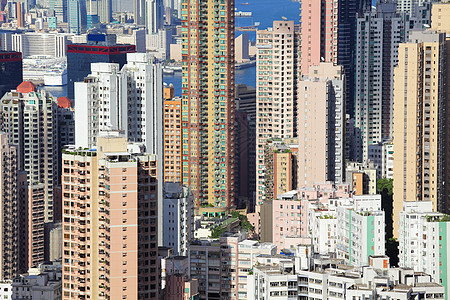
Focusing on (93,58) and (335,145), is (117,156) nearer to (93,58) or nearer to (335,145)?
(335,145)

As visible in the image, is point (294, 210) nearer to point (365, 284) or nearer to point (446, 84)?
point (446, 84)

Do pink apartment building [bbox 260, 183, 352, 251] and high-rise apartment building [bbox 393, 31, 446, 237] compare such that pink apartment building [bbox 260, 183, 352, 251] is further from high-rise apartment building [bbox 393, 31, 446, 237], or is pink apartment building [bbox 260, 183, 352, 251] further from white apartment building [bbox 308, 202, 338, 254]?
high-rise apartment building [bbox 393, 31, 446, 237]

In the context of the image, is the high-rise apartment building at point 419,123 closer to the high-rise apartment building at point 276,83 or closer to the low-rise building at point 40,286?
the high-rise apartment building at point 276,83

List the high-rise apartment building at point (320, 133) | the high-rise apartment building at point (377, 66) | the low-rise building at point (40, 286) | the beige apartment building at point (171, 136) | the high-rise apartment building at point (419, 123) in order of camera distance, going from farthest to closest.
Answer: the high-rise apartment building at point (377, 66), the beige apartment building at point (171, 136), the high-rise apartment building at point (320, 133), the high-rise apartment building at point (419, 123), the low-rise building at point (40, 286)

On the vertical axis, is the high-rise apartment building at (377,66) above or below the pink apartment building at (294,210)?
above

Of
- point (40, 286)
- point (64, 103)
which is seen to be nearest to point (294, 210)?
point (40, 286)

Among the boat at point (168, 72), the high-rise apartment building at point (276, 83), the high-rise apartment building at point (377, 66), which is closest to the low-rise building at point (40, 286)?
the high-rise apartment building at point (276, 83)
